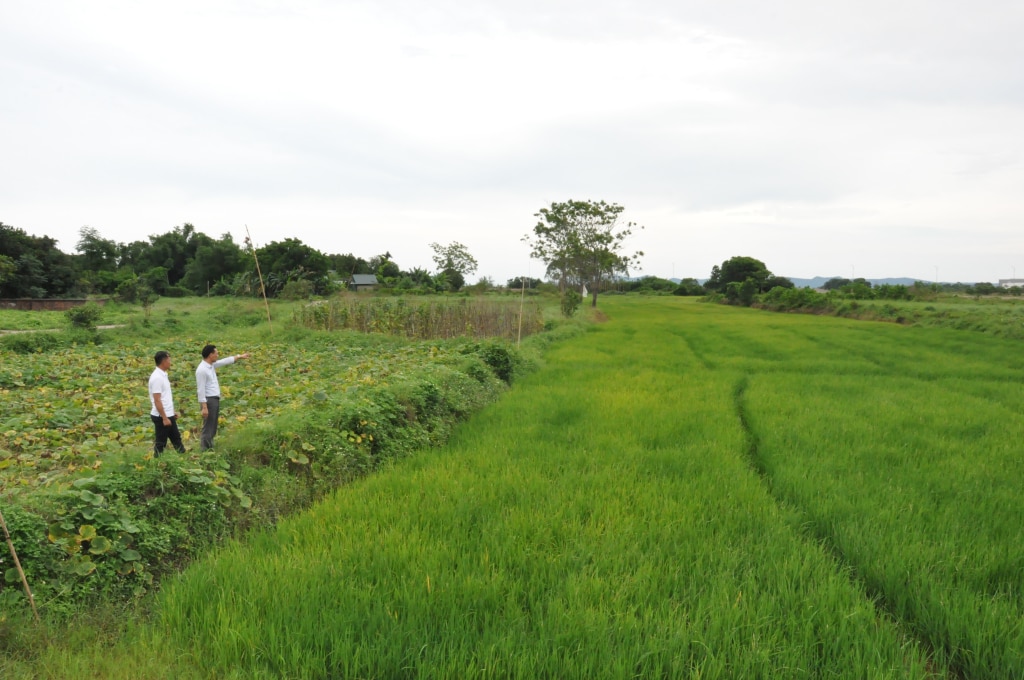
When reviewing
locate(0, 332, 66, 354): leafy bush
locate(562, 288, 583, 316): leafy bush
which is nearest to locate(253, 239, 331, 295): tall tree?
locate(562, 288, 583, 316): leafy bush

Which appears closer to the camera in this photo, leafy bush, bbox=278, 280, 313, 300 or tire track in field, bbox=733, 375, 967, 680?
tire track in field, bbox=733, 375, 967, 680

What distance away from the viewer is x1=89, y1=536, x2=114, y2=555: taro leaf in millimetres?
3168

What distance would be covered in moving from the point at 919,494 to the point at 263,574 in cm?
524

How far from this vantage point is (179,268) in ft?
178

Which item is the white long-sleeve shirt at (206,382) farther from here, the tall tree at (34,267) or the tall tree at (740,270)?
the tall tree at (740,270)

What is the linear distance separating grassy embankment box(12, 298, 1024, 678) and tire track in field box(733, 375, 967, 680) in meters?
0.02

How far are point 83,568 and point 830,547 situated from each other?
483cm

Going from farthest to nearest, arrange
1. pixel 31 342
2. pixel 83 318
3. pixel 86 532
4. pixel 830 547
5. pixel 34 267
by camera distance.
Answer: pixel 34 267 < pixel 83 318 < pixel 31 342 < pixel 830 547 < pixel 86 532

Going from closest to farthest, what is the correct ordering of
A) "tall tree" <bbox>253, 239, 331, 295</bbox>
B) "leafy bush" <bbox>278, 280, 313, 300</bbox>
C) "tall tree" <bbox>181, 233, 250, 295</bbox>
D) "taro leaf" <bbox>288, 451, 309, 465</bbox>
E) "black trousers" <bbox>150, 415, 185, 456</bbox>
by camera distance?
"taro leaf" <bbox>288, 451, 309, 465</bbox>
"black trousers" <bbox>150, 415, 185, 456</bbox>
"leafy bush" <bbox>278, 280, 313, 300</bbox>
"tall tree" <bbox>253, 239, 331, 295</bbox>
"tall tree" <bbox>181, 233, 250, 295</bbox>

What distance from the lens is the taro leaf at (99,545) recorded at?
10.4 ft

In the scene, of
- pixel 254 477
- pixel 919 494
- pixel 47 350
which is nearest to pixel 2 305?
pixel 47 350

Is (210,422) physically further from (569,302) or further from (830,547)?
(569,302)

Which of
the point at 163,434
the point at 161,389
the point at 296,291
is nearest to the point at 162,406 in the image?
the point at 161,389

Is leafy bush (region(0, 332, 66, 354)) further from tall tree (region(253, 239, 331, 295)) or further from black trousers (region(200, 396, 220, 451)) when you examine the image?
tall tree (region(253, 239, 331, 295))
